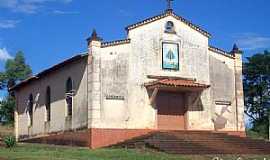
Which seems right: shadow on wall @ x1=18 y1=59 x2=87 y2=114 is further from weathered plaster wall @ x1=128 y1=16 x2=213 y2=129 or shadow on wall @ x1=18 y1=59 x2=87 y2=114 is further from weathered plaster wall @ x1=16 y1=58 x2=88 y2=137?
weathered plaster wall @ x1=128 y1=16 x2=213 y2=129

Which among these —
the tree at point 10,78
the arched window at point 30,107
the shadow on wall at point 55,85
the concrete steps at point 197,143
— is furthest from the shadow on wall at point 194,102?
the tree at point 10,78

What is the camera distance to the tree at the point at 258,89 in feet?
168

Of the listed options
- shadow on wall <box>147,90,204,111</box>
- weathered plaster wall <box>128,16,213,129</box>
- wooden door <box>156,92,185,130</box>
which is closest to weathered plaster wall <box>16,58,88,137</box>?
weathered plaster wall <box>128,16,213,129</box>

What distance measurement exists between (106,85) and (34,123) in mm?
11760

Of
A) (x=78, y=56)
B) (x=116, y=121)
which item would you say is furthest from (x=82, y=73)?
(x=116, y=121)

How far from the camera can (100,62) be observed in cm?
2930

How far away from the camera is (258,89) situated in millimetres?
51531

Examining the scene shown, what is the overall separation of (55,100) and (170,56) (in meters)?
8.52

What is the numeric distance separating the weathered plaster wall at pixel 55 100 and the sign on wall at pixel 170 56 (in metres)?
4.86

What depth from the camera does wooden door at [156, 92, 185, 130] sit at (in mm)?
31109

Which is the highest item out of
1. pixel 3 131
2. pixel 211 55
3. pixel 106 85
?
pixel 211 55

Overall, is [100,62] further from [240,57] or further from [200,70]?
[240,57]

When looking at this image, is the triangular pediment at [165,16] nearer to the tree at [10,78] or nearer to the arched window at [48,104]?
the arched window at [48,104]

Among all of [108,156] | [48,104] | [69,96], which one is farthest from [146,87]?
[48,104]
